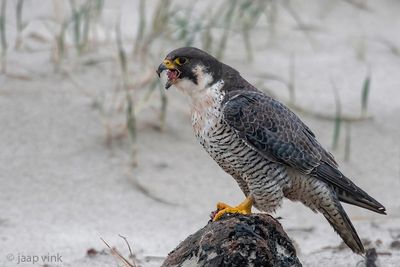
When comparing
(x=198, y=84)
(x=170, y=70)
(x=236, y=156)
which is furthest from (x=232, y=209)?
(x=170, y=70)

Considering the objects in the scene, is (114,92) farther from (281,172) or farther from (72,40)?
(281,172)

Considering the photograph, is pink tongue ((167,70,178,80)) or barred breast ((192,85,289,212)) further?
pink tongue ((167,70,178,80))

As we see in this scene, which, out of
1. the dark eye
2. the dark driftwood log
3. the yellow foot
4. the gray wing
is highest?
the dark eye

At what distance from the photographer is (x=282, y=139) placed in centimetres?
477

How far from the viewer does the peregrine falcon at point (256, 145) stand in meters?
4.61

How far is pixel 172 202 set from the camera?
19.4 ft

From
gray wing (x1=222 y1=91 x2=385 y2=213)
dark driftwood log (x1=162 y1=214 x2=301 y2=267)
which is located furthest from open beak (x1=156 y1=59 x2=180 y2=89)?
dark driftwood log (x1=162 y1=214 x2=301 y2=267)

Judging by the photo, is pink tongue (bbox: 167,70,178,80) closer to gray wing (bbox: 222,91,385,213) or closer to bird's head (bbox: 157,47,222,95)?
bird's head (bbox: 157,47,222,95)

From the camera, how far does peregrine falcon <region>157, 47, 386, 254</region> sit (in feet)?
15.1

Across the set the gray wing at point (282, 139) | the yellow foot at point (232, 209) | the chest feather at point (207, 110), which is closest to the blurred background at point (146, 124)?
the gray wing at point (282, 139)

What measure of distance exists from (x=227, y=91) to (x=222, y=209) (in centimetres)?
60

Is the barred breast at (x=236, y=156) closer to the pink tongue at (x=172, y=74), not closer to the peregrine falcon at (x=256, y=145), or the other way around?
the peregrine falcon at (x=256, y=145)

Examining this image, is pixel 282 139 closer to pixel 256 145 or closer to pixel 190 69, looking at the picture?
pixel 256 145

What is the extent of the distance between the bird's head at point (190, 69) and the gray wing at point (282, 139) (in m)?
0.15
